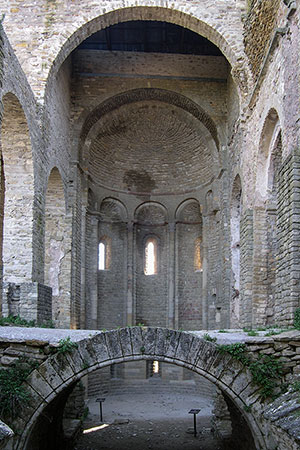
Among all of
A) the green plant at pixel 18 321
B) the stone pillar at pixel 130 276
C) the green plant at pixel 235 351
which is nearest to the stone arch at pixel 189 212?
the stone pillar at pixel 130 276

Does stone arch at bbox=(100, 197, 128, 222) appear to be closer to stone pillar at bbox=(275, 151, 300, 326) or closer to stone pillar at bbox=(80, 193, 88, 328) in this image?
stone pillar at bbox=(80, 193, 88, 328)

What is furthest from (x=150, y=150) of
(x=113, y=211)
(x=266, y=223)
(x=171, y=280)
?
(x=266, y=223)

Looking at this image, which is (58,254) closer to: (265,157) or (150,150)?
(150,150)

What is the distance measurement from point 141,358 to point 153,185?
45.4 ft

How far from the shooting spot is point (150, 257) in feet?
68.2

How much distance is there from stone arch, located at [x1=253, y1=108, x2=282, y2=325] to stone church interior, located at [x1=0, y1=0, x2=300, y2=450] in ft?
0.11

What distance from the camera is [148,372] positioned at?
1894cm

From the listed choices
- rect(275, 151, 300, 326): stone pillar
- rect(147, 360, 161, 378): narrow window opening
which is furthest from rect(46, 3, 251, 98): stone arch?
rect(147, 360, 161, 378): narrow window opening

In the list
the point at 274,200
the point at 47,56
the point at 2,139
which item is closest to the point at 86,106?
the point at 47,56

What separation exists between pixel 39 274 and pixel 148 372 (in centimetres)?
850

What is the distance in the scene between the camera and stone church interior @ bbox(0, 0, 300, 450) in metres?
9.32

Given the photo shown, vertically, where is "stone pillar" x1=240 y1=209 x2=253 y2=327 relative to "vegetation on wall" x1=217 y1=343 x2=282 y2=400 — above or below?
above

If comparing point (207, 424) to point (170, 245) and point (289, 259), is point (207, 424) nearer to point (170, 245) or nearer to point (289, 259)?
point (289, 259)

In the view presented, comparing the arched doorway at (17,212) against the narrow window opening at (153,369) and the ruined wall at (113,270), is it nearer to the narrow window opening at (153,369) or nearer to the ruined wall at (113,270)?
the ruined wall at (113,270)
